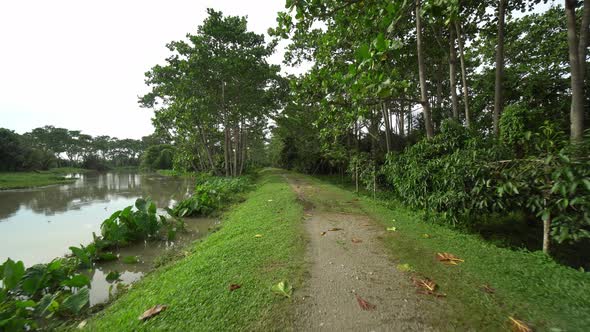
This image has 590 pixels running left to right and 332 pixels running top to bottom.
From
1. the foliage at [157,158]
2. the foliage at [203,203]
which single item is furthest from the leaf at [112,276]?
the foliage at [157,158]

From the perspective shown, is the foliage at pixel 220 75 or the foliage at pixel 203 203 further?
the foliage at pixel 220 75

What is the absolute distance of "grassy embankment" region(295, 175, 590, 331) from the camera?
6.28ft

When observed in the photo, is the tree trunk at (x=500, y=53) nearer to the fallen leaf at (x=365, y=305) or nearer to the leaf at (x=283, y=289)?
the fallen leaf at (x=365, y=305)

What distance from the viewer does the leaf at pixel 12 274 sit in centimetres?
300

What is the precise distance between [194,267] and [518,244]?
610 centimetres

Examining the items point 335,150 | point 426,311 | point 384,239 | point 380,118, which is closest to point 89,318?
point 426,311

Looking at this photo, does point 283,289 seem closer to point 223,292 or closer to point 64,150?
point 223,292

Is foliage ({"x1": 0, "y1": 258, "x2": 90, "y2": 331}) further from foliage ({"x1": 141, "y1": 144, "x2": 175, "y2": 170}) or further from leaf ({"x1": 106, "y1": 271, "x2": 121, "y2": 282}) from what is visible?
foliage ({"x1": 141, "y1": 144, "x2": 175, "y2": 170})

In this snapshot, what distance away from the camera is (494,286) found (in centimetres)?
238

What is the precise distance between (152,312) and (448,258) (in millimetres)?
3309

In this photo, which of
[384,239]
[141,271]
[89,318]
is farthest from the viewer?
[141,271]

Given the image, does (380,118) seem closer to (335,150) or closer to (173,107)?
(335,150)

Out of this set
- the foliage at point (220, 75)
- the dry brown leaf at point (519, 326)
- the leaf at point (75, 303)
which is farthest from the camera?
the foliage at point (220, 75)

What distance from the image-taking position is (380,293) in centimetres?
232
